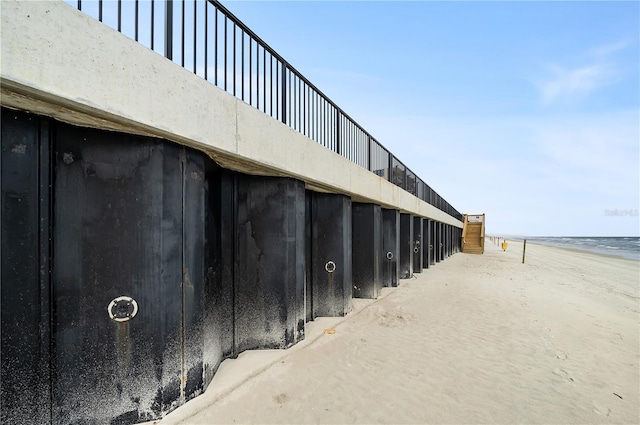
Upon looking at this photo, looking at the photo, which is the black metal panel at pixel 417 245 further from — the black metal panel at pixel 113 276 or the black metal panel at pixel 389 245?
the black metal panel at pixel 113 276

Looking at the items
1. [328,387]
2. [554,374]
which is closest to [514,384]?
[554,374]

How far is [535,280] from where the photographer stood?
47.2 ft

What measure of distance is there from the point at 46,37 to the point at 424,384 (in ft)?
18.8

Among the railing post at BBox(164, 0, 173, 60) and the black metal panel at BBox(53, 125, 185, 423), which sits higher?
the railing post at BBox(164, 0, 173, 60)

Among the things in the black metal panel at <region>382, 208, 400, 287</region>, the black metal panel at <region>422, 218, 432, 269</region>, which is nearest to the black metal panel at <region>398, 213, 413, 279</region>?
the black metal panel at <region>382, 208, 400, 287</region>

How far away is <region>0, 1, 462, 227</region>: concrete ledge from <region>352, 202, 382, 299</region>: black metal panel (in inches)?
224

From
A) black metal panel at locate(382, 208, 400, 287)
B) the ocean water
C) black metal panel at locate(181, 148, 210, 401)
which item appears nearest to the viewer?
black metal panel at locate(181, 148, 210, 401)

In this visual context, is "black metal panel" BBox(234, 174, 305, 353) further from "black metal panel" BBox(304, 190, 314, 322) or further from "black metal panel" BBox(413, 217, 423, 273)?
"black metal panel" BBox(413, 217, 423, 273)

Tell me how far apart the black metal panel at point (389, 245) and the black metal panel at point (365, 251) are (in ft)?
6.71

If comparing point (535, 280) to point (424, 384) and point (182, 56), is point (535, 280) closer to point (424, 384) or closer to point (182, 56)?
point (424, 384)

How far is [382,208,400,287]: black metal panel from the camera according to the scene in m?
12.0

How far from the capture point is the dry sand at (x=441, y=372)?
151 inches

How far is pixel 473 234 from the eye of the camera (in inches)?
1400

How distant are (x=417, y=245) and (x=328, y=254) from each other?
34.1ft
